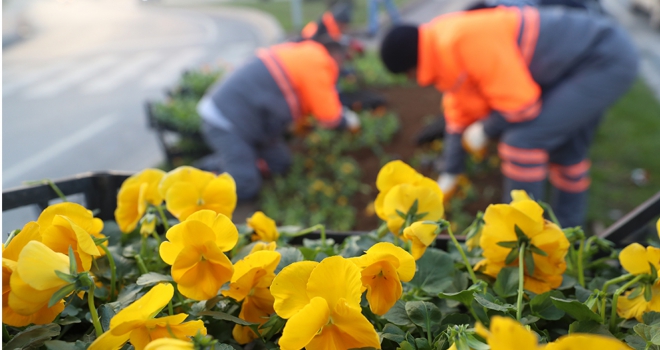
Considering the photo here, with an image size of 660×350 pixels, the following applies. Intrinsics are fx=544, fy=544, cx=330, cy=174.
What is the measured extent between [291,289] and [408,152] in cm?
302

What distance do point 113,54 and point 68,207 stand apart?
345 inches

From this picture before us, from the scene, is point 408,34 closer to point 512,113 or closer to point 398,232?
point 512,113

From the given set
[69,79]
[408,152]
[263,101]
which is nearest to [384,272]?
[263,101]

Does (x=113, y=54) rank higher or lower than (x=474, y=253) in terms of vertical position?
lower

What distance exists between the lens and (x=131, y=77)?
6.87 metres

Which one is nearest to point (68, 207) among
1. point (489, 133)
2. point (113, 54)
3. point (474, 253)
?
point (474, 253)

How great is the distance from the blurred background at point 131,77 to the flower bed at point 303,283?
0.30m

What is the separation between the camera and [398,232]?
63cm

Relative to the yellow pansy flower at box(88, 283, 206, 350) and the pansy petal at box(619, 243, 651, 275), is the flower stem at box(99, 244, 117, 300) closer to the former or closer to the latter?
the yellow pansy flower at box(88, 283, 206, 350)

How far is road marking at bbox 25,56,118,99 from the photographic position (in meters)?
6.43

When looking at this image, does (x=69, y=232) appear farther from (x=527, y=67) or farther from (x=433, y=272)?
(x=527, y=67)

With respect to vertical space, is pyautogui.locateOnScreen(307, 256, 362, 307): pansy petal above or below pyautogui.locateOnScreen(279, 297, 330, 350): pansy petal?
above

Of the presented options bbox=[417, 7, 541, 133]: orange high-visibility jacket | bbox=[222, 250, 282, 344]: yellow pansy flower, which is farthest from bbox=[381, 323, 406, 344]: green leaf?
bbox=[417, 7, 541, 133]: orange high-visibility jacket

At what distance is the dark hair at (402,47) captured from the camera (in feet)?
7.36
